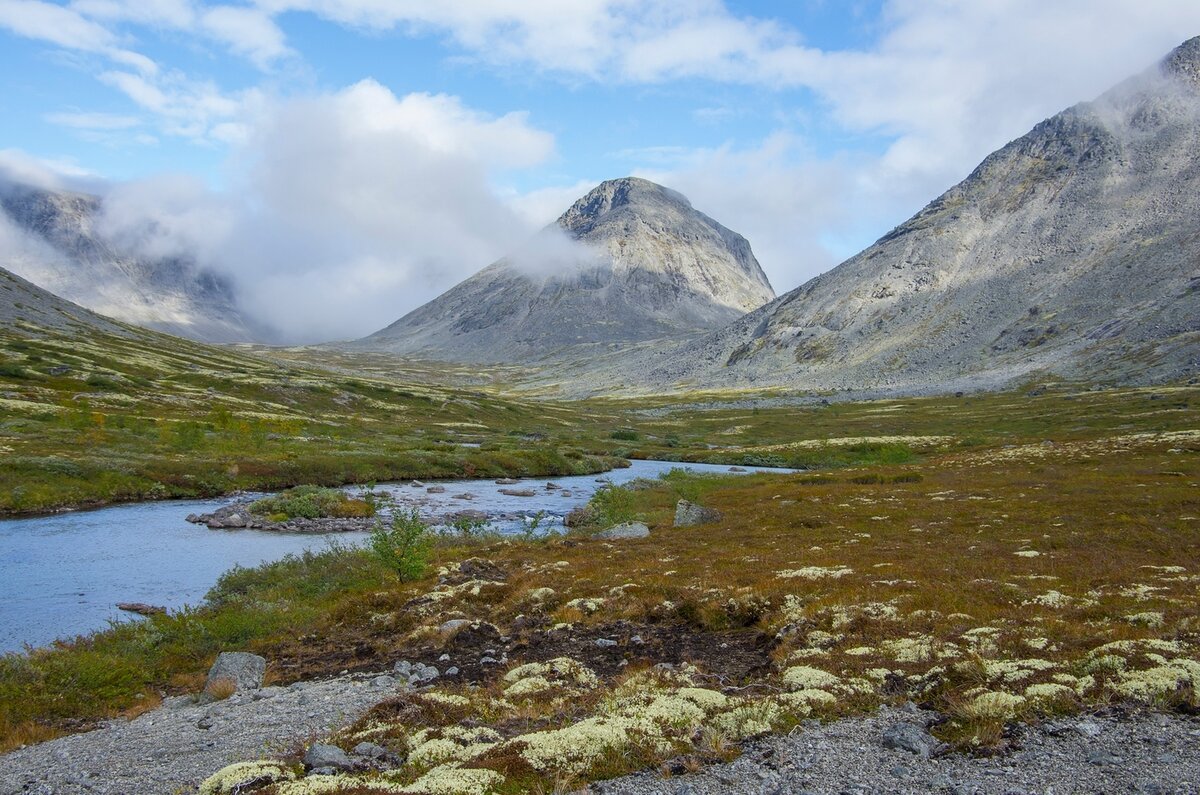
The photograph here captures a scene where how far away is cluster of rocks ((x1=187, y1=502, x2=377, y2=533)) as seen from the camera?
47.4m

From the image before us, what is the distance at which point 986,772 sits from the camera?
10.7 meters

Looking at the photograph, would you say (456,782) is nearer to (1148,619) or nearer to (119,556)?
(1148,619)

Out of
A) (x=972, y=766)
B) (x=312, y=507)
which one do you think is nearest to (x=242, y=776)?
(x=972, y=766)

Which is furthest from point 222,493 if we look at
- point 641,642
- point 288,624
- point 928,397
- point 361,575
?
point 928,397

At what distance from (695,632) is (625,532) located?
22907mm

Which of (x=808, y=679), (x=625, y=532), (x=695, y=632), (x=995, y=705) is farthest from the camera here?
(x=625, y=532)

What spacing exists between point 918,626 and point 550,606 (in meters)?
12.4

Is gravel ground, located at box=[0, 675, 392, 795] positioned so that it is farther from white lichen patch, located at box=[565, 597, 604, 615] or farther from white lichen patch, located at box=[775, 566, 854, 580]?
white lichen patch, located at box=[775, 566, 854, 580]

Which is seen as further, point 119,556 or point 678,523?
point 678,523

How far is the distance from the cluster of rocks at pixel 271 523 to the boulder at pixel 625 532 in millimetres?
16717

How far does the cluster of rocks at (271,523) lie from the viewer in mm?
47406

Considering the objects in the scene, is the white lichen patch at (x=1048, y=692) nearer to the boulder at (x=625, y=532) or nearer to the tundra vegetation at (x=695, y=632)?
the tundra vegetation at (x=695, y=632)

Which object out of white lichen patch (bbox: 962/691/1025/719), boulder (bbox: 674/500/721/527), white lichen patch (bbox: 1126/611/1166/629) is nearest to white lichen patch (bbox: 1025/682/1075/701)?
white lichen patch (bbox: 962/691/1025/719)

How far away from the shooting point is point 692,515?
47.9 meters
